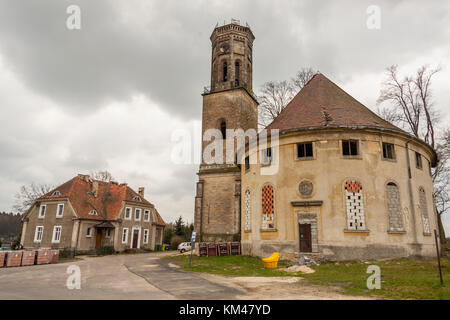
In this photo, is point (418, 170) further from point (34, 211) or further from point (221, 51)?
point (34, 211)

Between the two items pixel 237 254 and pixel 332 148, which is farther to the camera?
pixel 237 254

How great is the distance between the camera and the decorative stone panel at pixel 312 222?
59.2ft

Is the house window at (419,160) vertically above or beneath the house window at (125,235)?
above

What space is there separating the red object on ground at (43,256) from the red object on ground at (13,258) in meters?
1.21

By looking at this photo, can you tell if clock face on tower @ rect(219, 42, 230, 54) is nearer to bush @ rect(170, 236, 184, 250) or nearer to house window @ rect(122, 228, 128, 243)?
house window @ rect(122, 228, 128, 243)

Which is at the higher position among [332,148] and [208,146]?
[208,146]

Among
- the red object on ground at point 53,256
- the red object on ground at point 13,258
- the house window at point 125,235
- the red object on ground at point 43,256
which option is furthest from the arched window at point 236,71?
the red object on ground at point 13,258

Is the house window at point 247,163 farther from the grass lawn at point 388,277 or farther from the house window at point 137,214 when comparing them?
the house window at point 137,214

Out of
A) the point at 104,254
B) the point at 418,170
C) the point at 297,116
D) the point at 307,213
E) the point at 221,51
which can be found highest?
the point at 221,51

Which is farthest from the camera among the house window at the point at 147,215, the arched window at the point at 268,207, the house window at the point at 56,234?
the house window at the point at 147,215

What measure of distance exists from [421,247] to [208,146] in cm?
1992

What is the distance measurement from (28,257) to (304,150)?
19654mm

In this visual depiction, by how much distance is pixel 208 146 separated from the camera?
3161cm
